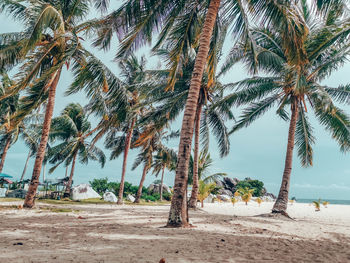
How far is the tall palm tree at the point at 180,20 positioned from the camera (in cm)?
647

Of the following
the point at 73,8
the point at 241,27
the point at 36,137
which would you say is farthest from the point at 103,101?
the point at 36,137

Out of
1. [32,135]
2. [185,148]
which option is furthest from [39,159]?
[32,135]

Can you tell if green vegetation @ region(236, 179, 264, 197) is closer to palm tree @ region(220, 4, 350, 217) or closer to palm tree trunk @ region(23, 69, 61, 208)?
palm tree @ region(220, 4, 350, 217)

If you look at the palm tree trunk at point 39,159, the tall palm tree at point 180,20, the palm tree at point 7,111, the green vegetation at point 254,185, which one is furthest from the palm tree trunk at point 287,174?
the green vegetation at point 254,185

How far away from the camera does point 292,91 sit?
12320mm

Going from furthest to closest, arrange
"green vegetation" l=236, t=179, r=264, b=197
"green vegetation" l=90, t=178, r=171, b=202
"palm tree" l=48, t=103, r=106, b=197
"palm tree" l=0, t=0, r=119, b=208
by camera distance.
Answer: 1. "green vegetation" l=236, t=179, r=264, b=197
2. "green vegetation" l=90, t=178, r=171, b=202
3. "palm tree" l=48, t=103, r=106, b=197
4. "palm tree" l=0, t=0, r=119, b=208

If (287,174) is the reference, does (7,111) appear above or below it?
above

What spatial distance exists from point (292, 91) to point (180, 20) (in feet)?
21.9

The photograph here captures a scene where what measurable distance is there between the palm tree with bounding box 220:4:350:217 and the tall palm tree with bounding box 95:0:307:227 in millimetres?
3349

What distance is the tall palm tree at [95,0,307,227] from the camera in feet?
21.2

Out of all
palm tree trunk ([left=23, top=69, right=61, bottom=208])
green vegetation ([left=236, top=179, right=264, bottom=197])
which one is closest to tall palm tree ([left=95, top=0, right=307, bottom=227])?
palm tree trunk ([left=23, top=69, right=61, bottom=208])

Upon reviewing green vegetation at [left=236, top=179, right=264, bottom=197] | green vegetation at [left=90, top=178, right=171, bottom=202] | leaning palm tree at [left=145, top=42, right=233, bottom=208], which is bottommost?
green vegetation at [left=90, top=178, right=171, bottom=202]

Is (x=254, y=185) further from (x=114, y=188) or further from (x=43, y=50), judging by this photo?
(x=43, y=50)

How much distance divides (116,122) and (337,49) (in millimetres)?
9975
